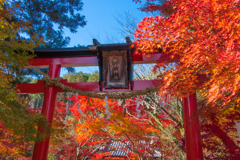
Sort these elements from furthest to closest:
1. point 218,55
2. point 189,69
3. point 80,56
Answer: point 80,56
point 189,69
point 218,55

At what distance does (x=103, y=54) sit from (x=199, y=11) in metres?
2.59

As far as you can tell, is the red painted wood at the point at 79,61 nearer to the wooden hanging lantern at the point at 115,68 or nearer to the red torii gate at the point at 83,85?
the red torii gate at the point at 83,85

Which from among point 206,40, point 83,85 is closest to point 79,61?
point 83,85

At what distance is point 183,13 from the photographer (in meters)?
3.08

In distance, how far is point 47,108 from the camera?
4.78 meters

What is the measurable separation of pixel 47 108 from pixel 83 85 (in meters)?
1.13

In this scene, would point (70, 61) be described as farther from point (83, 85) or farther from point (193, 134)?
point (193, 134)

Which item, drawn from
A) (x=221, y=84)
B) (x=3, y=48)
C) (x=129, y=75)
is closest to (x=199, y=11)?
(x=221, y=84)

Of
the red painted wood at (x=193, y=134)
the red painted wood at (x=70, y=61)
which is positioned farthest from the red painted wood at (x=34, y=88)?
the red painted wood at (x=193, y=134)

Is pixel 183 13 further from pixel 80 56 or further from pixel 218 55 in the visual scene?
pixel 80 56

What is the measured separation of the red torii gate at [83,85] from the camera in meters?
4.19

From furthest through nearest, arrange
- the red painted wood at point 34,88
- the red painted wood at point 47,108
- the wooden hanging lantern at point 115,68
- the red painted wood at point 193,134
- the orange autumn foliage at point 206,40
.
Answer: the red painted wood at point 34,88 < the wooden hanging lantern at point 115,68 < the red painted wood at point 47,108 < the red painted wood at point 193,134 < the orange autumn foliage at point 206,40

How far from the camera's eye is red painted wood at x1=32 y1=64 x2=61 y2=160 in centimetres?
439

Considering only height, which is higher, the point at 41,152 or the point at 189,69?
the point at 189,69
